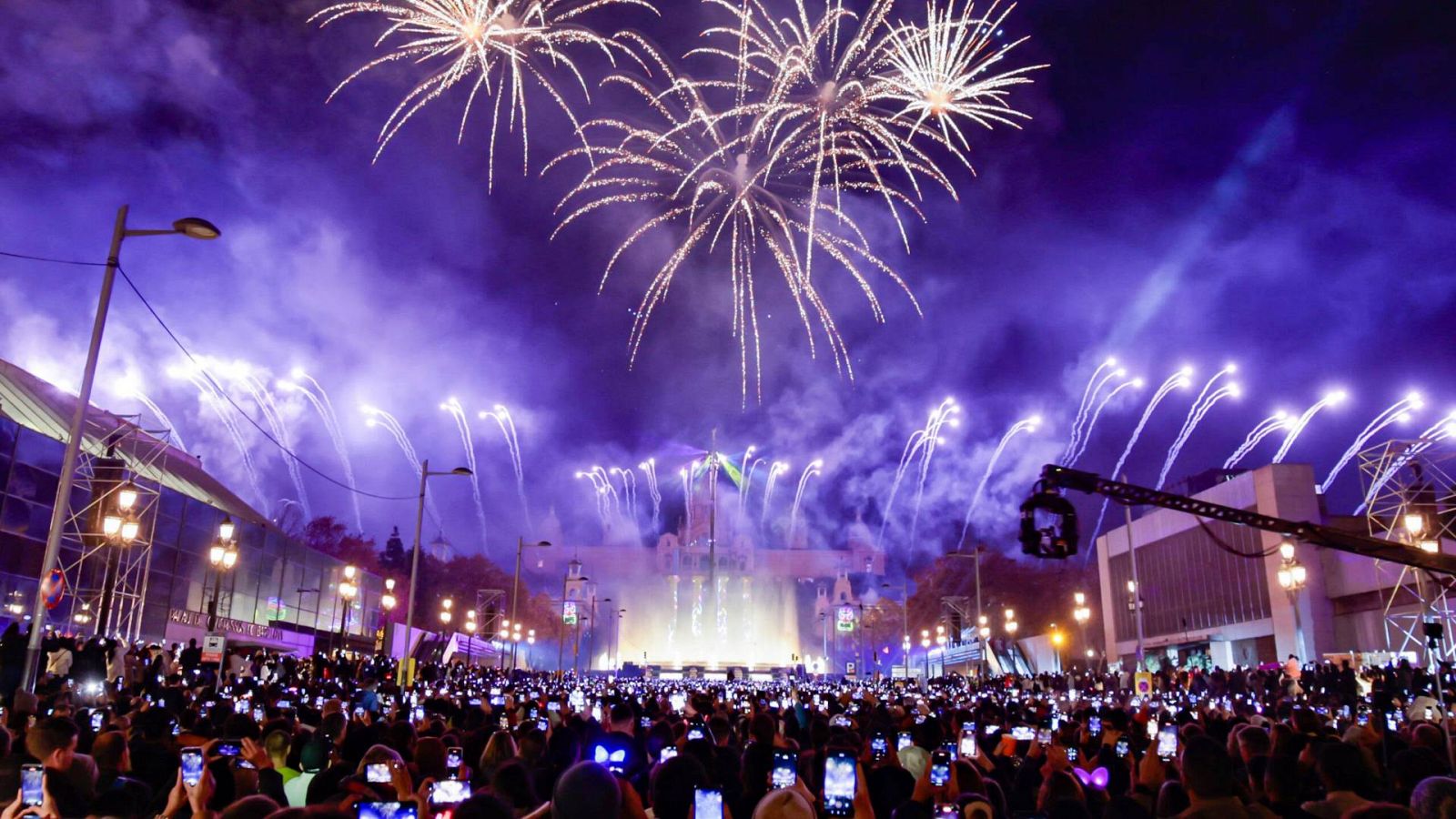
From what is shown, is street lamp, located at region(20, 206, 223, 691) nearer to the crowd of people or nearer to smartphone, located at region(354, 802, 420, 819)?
the crowd of people

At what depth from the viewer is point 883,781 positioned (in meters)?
9.38

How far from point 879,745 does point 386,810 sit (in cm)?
946

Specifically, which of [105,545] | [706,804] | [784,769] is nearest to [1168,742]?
[784,769]

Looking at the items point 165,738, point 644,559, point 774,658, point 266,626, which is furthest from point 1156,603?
point 644,559

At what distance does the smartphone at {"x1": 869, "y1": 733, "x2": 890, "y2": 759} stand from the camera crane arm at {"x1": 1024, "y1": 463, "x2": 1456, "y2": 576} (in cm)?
350

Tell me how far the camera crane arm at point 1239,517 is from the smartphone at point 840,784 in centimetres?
595

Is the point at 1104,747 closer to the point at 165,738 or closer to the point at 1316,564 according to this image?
the point at 165,738

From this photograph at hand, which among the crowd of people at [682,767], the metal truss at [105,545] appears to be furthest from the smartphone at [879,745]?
the metal truss at [105,545]

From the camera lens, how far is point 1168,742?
13688mm

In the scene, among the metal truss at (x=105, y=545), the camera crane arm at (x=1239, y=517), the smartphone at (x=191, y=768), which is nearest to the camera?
the smartphone at (x=191, y=768)

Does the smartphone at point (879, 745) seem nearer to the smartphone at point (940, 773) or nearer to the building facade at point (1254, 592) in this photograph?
the smartphone at point (940, 773)

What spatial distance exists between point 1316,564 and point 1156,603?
19.2 metres

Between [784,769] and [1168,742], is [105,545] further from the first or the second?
[1168,742]

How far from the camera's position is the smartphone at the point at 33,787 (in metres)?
7.23
